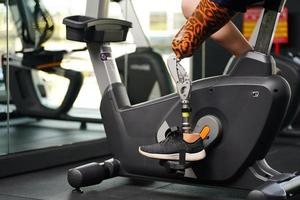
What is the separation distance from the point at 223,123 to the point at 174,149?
0.27 meters

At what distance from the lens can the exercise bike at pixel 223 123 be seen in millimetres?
2393

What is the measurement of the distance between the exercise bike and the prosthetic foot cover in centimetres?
9

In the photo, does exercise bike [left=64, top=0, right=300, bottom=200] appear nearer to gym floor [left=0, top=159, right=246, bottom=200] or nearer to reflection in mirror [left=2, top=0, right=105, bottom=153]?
gym floor [left=0, top=159, right=246, bottom=200]

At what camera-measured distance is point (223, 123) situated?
251 centimetres

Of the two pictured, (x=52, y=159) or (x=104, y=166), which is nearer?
(x=104, y=166)

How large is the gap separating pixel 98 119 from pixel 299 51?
244 cm

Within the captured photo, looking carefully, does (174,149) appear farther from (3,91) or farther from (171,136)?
(3,91)

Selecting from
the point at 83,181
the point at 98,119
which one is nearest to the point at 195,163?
the point at 83,181

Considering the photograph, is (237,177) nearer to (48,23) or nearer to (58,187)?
(58,187)

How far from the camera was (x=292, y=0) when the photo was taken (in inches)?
228

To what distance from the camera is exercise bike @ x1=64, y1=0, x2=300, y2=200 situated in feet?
7.85

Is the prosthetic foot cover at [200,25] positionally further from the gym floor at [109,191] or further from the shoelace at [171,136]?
the gym floor at [109,191]

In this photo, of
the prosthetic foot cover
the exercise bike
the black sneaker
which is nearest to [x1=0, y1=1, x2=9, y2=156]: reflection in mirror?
the exercise bike

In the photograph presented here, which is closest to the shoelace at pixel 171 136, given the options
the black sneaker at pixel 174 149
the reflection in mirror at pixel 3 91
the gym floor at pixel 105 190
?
the black sneaker at pixel 174 149
